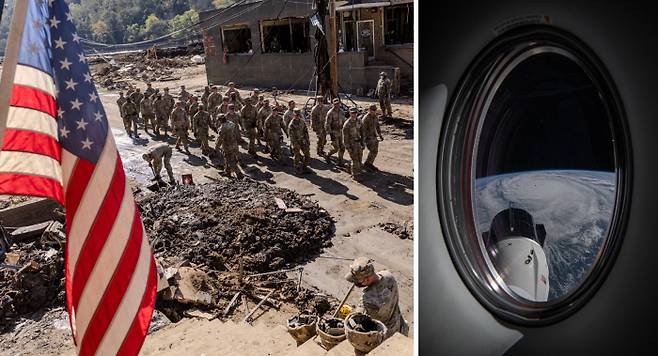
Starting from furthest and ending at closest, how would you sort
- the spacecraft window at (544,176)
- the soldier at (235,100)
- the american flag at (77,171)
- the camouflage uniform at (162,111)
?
1. the camouflage uniform at (162,111)
2. the soldier at (235,100)
3. the american flag at (77,171)
4. the spacecraft window at (544,176)

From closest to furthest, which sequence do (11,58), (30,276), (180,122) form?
(11,58), (30,276), (180,122)

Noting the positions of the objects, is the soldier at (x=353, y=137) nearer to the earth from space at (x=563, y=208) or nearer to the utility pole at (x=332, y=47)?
the utility pole at (x=332, y=47)

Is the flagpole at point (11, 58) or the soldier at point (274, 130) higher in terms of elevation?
the flagpole at point (11, 58)

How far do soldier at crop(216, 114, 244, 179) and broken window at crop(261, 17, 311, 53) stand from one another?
13588 millimetres

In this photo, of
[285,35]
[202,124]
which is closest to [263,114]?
[202,124]

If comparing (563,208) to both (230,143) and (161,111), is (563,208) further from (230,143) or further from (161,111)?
(161,111)

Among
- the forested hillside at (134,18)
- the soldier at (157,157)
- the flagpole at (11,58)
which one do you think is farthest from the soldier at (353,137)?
the forested hillside at (134,18)

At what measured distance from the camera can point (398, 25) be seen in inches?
978

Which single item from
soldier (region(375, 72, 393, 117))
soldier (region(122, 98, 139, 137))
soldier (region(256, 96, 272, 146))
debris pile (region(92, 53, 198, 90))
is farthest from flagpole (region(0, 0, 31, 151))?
debris pile (region(92, 53, 198, 90))

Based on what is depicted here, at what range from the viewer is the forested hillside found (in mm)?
109062

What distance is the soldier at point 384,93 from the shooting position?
1609 cm

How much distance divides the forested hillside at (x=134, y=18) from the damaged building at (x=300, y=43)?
3202 inches

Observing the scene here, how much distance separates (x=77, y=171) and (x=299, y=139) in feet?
29.2

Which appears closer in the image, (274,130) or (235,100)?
(274,130)
